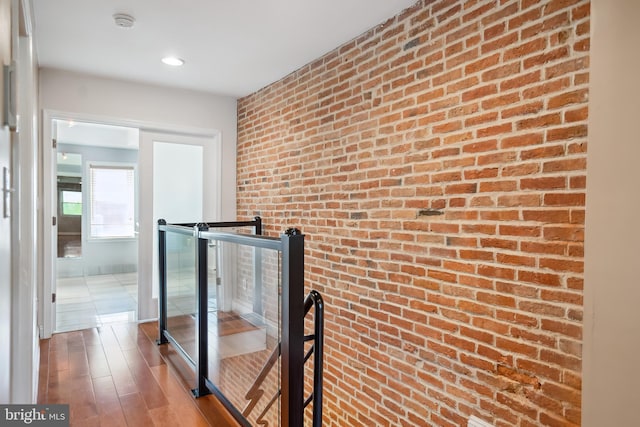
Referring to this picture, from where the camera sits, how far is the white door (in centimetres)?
417

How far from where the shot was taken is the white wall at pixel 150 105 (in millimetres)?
3600

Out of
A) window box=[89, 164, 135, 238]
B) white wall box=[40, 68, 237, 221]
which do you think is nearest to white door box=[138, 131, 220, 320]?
white wall box=[40, 68, 237, 221]

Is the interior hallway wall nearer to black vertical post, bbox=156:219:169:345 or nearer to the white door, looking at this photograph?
the white door

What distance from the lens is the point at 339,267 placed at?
2.95 meters

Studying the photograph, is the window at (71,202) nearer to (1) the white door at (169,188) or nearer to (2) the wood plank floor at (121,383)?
(1) the white door at (169,188)

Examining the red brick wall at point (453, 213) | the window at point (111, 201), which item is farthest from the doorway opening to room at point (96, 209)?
the red brick wall at point (453, 213)

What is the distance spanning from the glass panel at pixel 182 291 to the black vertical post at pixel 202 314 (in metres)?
0.10

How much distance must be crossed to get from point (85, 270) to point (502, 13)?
7711mm

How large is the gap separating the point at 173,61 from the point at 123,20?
0.78 m

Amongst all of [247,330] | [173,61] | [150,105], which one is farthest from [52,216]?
[247,330]

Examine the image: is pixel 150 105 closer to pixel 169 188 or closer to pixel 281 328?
pixel 169 188

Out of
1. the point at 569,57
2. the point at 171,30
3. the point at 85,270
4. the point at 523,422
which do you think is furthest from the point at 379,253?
the point at 85,270

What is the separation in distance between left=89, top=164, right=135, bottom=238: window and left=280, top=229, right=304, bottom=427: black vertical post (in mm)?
6885

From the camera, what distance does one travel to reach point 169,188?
4363 mm
